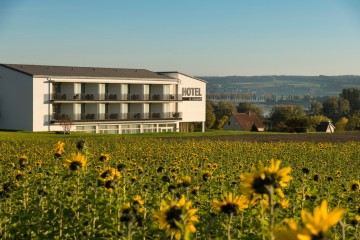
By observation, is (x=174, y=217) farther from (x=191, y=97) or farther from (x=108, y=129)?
(x=191, y=97)

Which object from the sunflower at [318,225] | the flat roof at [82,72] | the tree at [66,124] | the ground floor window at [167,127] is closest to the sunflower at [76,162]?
the sunflower at [318,225]

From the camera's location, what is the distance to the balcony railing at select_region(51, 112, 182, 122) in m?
64.3

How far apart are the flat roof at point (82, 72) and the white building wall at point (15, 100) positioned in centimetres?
100

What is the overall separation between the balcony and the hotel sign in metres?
2.75

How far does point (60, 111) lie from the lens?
65.9 meters

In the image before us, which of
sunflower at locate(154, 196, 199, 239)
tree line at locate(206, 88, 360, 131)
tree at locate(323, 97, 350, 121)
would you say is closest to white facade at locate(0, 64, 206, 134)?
tree line at locate(206, 88, 360, 131)

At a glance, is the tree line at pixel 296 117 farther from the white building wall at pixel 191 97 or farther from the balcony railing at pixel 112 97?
the balcony railing at pixel 112 97

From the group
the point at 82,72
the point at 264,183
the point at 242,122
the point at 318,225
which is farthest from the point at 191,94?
the point at 318,225

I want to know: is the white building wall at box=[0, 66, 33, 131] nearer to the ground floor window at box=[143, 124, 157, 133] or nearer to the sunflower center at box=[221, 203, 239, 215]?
the ground floor window at box=[143, 124, 157, 133]

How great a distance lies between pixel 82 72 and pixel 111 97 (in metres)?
4.77

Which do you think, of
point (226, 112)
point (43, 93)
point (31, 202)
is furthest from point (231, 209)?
point (226, 112)

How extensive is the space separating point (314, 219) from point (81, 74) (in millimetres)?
65461

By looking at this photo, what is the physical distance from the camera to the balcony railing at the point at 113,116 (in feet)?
211

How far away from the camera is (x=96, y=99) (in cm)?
6806
